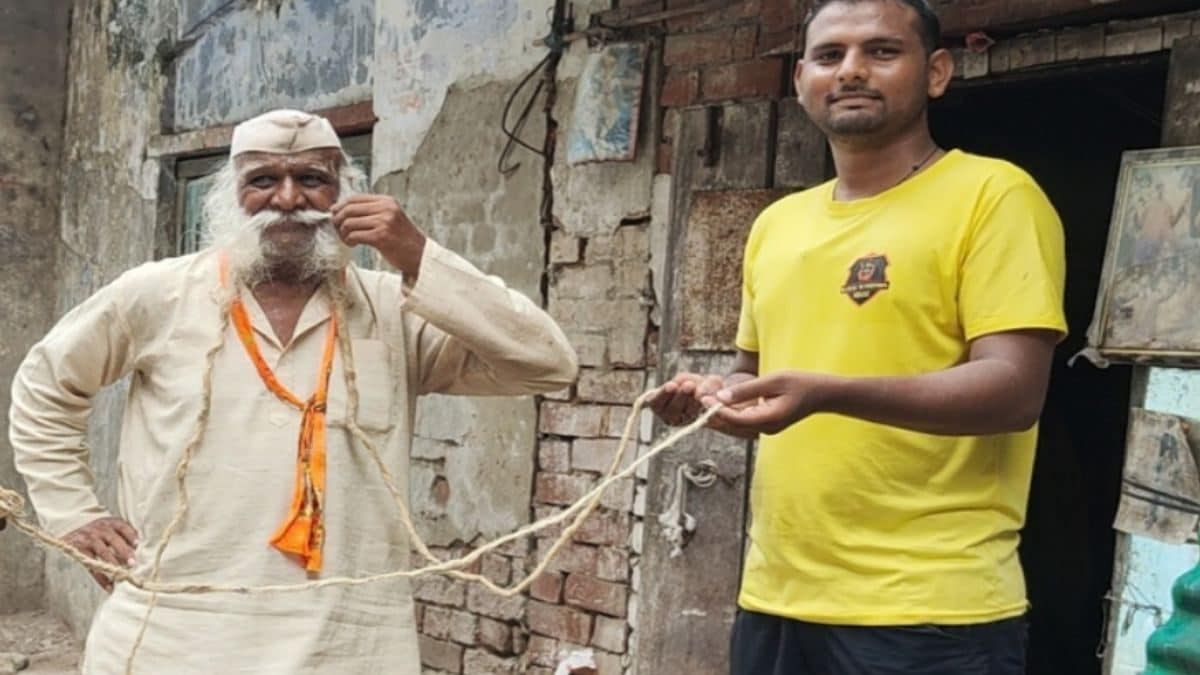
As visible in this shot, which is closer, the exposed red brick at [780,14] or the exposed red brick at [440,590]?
the exposed red brick at [780,14]

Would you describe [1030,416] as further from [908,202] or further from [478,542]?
[478,542]

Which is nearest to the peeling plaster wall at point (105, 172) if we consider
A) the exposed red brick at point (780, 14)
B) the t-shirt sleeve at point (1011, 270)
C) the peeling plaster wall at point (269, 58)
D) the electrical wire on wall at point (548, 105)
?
the peeling plaster wall at point (269, 58)

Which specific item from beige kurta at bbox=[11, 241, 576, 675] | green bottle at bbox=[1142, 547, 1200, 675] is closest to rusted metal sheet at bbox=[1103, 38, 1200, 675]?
green bottle at bbox=[1142, 547, 1200, 675]

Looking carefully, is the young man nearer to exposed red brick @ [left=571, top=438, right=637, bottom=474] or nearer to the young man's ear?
the young man's ear

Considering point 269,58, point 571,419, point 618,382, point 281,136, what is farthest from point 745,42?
point 269,58

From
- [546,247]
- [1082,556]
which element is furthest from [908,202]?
[1082,556]

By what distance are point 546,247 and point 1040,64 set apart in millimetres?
1751

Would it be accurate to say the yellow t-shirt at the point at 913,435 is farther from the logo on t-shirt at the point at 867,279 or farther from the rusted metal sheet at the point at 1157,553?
the rusted metal sheet at the point at 1157,553

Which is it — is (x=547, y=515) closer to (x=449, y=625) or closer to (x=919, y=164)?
(x=449, y=625)

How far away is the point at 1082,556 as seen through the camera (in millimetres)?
5012

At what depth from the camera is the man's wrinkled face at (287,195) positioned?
262 centimetres

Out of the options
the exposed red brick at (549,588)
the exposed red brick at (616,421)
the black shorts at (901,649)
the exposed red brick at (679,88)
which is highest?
the exposed red brick at (679,88)

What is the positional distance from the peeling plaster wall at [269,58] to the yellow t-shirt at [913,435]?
3627 mm

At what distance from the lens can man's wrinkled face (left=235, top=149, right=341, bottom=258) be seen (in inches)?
103
